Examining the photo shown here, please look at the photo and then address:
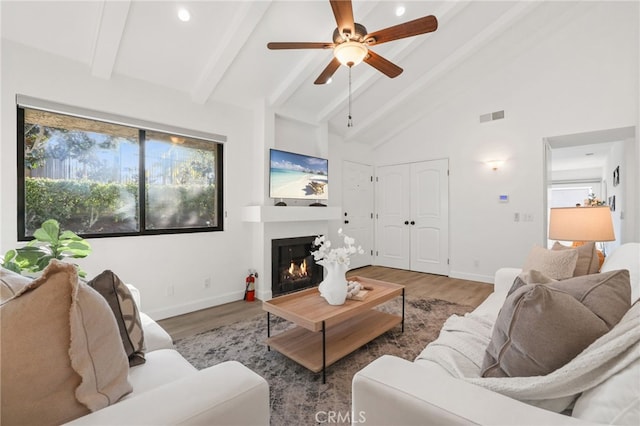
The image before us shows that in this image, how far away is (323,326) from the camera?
1.75 m

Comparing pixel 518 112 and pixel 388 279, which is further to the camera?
pixel 388 279

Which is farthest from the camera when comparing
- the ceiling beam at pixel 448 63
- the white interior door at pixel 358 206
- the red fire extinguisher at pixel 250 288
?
the white interior door at pixel 358 206

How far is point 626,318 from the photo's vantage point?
82 centimetres

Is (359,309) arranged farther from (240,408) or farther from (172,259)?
(172,259)

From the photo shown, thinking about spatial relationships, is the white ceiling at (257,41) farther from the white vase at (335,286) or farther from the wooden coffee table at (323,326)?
the wooden coffee table at (323,326)

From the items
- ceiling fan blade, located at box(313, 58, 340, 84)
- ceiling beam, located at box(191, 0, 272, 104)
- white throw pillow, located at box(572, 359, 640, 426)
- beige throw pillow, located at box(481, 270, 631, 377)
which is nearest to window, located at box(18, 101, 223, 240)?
ceiling beam, located at box(191, 0, 272, 104)

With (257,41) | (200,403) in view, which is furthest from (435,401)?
(257,41)

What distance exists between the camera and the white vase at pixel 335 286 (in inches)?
81.1

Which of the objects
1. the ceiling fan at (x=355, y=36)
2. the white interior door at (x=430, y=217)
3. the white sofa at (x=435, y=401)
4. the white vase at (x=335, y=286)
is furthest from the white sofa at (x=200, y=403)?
the white interior door at (x=430, y=217)

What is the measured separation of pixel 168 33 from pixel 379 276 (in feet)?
13.7

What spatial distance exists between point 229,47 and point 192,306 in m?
2.71

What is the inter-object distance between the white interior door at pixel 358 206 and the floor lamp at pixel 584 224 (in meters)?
3.08

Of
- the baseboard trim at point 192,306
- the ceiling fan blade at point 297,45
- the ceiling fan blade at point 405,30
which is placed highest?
the ceiling fan blade at point 405,30

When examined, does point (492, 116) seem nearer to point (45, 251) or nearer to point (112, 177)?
point (112, 177)
